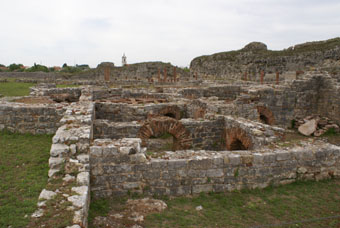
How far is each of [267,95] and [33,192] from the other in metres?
13.8

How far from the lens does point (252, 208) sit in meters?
5.42

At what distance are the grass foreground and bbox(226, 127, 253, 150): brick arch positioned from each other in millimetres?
2110

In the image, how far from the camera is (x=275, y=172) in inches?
244

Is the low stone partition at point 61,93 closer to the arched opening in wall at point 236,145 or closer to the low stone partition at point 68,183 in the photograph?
the low stone partition at point 68,183

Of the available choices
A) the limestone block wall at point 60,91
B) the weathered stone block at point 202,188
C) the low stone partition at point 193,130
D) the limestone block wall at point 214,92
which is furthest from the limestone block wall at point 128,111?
the weathered stone block at point 202,188

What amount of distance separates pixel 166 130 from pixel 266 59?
2955 centimetres

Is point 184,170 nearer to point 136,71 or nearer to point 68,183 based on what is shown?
point 68,183

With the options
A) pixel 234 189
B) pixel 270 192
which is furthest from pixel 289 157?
pixel 234 189

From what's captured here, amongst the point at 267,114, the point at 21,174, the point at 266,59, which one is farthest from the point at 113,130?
the point at 266,59

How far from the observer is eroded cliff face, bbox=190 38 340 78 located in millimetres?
28219

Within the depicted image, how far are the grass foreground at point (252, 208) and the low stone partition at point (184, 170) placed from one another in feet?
0.71

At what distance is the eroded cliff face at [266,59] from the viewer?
28219 mm

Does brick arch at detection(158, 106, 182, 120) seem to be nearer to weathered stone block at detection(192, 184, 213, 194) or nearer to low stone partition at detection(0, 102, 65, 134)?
low stone partition at detection(0, 102, 65, 134)

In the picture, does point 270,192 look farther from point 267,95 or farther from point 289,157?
point 267,95
